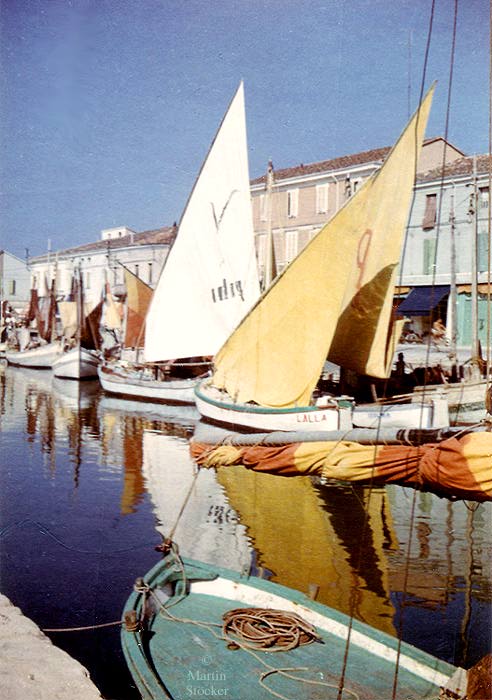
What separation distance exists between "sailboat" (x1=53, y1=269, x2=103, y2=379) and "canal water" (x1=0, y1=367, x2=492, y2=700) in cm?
1626

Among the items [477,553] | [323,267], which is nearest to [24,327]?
[323,267]

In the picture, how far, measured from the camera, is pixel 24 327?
46594 millimetres

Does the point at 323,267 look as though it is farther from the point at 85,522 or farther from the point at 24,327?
the point at 24,327

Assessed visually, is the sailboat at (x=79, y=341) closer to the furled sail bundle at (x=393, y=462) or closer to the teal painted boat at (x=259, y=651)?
the teal painted boat at (x=259, y=651)

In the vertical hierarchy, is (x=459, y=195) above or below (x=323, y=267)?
above

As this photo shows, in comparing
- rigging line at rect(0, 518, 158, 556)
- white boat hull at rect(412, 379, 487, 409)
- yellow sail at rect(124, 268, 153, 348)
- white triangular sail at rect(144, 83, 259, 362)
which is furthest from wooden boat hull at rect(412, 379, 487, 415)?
yellow sail at rect(124, 268, 153, 348)

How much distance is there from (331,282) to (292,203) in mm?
21234

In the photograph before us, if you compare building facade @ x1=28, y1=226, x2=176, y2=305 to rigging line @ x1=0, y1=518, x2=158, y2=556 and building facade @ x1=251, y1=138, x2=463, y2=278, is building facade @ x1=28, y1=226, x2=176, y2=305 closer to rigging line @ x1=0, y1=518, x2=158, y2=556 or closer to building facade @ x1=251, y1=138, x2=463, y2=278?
building facade @ x1=251, y1=138, x2=463, y2=278

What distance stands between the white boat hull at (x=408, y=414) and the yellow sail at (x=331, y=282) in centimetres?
251

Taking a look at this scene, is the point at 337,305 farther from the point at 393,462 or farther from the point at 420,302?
the point at 420,302

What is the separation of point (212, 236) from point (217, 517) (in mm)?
10344

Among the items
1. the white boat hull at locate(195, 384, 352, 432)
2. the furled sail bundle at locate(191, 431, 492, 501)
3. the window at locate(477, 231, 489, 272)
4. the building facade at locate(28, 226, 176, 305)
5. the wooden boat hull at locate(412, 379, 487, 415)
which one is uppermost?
the building facade at locate(28, 226, 176, 305)

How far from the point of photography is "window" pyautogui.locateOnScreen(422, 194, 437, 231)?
2730 centimetres

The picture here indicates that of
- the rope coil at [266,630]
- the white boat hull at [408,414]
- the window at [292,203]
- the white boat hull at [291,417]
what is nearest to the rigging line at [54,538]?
the rope coil at [266,630]
